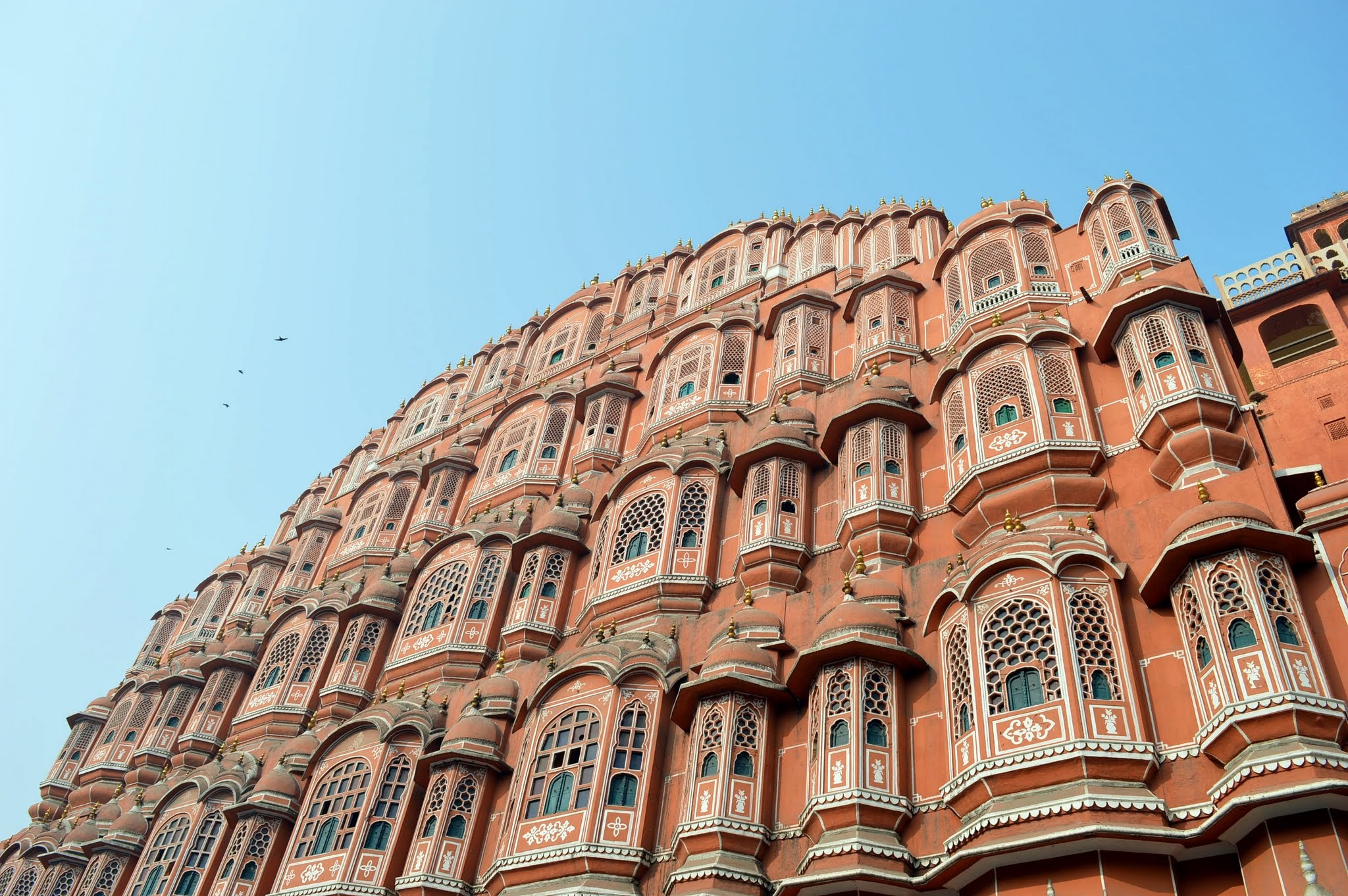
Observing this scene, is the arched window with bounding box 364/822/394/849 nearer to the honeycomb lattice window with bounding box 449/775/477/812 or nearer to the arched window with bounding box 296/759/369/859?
the arched window with bounding box 296/759/369/859

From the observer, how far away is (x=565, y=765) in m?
19.6

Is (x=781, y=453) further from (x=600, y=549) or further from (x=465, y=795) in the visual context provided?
(x=465, y=795)

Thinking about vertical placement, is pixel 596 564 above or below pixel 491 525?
below

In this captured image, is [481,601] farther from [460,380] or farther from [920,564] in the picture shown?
[460,380]

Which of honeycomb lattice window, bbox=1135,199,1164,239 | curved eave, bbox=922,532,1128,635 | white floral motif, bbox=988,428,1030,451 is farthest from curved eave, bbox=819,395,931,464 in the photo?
honeycomb lattice window, bbox=1135,199,1164,239

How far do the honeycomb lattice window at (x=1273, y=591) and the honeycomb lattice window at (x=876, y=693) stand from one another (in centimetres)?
559

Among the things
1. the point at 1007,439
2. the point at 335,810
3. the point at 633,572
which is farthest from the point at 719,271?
the point at 335,810

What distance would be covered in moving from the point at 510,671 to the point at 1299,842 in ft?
51.8

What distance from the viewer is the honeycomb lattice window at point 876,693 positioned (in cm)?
1694

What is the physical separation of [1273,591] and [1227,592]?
548 millimetres

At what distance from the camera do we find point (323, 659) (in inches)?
1192

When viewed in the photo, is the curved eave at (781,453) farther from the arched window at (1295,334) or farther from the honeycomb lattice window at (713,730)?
the arched window at (1295,334)

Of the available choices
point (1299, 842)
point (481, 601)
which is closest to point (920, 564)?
point (1299, 842)

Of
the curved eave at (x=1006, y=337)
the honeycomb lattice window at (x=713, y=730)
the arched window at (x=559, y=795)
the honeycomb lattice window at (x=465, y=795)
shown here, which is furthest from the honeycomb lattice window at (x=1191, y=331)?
the honeycomb lattice window at (x=465, y=795)
